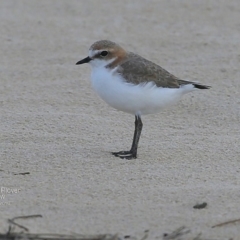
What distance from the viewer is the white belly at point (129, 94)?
5.21 m

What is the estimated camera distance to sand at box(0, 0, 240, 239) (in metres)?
4.32

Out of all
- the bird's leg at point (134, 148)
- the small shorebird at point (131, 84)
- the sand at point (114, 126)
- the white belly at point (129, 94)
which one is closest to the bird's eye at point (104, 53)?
the small shorebird at point (131, 84)

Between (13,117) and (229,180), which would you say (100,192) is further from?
(13,117)

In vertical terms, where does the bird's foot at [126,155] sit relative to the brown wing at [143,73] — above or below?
below

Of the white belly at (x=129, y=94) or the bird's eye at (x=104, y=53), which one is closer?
the white belly at (x=129, y=94)

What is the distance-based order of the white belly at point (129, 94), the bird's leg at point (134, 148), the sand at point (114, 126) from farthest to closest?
the bird's leg at point (134, 148) < the white belly at point (129, 94) < the sand at point (114, 126)

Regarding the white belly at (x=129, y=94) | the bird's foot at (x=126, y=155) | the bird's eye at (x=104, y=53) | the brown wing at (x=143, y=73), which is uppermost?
the bird's eye at (x=104, y=53)

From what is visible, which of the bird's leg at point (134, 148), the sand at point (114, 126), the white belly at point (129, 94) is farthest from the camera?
the bird's leg at point (134, 148)

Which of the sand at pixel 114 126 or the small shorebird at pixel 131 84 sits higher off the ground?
the small shorebird at pixel 131 84

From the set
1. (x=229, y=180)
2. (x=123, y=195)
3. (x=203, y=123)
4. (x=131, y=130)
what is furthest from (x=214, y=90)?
(x=123, y=195)

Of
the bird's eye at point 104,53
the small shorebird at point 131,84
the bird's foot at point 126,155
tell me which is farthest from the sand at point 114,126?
the bird's eye at point 104,53

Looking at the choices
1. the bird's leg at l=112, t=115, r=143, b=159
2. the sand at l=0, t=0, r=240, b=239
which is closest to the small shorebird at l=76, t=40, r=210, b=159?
the bird's leg at l=112, t=115, r=143, b=159

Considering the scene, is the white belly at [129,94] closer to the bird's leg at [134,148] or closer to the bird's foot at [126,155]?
the bird's leg at [134,148]

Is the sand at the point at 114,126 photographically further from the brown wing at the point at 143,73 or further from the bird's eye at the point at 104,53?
the bird's eye at the point at 104,53
